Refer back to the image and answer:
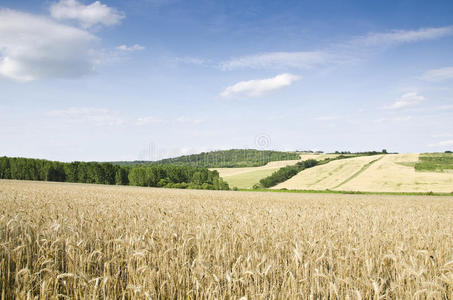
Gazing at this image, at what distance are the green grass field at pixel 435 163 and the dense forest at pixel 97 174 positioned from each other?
45381 millimetres

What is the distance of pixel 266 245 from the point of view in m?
5.69

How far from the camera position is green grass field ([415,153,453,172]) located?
2497 inches

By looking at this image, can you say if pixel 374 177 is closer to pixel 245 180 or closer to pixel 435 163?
pixel 435 163

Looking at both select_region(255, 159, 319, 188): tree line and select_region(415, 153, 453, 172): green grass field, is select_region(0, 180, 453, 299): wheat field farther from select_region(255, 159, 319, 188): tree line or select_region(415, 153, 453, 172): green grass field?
select_region(415, 153, 453, 172): green grass field

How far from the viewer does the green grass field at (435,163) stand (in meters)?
63.4

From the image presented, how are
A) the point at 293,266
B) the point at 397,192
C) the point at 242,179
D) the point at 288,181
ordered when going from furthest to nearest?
the point at 242,179, the point at 288,181, the point at 397,192, the point at 293,266

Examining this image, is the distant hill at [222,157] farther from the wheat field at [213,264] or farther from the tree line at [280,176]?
the wheat field at [213,264]

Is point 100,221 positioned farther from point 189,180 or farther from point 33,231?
point 189,180

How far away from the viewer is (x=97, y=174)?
75750 millimetres

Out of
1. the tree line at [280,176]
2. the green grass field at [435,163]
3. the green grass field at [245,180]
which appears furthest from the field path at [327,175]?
the green grass field at [435,163]

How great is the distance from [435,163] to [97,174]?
81845 mm

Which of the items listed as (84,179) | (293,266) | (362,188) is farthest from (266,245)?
(84,179)

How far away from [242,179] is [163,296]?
82.3 metres

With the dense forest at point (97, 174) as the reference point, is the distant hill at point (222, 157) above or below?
above
